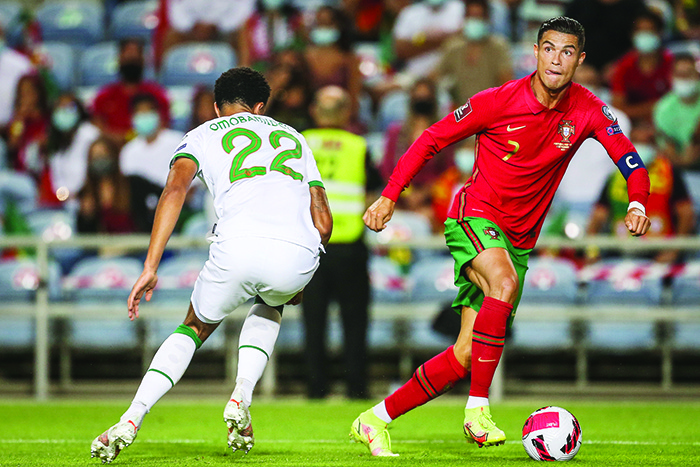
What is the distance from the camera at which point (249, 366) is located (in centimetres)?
499

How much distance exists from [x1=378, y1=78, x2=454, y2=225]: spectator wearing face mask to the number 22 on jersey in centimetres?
523

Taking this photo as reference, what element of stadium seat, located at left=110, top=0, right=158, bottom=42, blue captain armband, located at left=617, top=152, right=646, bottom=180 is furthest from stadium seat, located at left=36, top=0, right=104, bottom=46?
blue captain armband, located at left=617, top=152, right=646, bottom=180

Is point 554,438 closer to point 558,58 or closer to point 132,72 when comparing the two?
point 558,58

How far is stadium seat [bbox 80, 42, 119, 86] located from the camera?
13094 millimetres

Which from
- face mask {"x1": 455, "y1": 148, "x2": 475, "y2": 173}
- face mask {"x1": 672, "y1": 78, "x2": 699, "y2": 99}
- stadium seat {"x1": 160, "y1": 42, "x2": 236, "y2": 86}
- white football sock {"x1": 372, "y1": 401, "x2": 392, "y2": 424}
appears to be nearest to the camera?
white football sock {"x1": 372, "y1": 401, "x2": 392, "y2": 424}

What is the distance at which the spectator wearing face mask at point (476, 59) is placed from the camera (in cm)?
1105

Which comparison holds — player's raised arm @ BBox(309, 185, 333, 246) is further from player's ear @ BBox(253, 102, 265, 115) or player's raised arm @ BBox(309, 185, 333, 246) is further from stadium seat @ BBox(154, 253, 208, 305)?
stadium seat @ BBox(154, 253, 208, 305)

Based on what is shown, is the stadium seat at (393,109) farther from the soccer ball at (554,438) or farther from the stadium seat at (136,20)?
the soccer ball at (554,438)

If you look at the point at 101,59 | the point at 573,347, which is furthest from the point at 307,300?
the point at 101,59

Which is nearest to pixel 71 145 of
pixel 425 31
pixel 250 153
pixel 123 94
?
pixel 123 94

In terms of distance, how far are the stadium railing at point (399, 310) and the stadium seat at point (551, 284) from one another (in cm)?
7

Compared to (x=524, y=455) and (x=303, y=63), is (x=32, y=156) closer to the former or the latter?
(x=303, y=63)

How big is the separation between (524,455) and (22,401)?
551 centimetres

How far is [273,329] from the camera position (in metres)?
5.18
